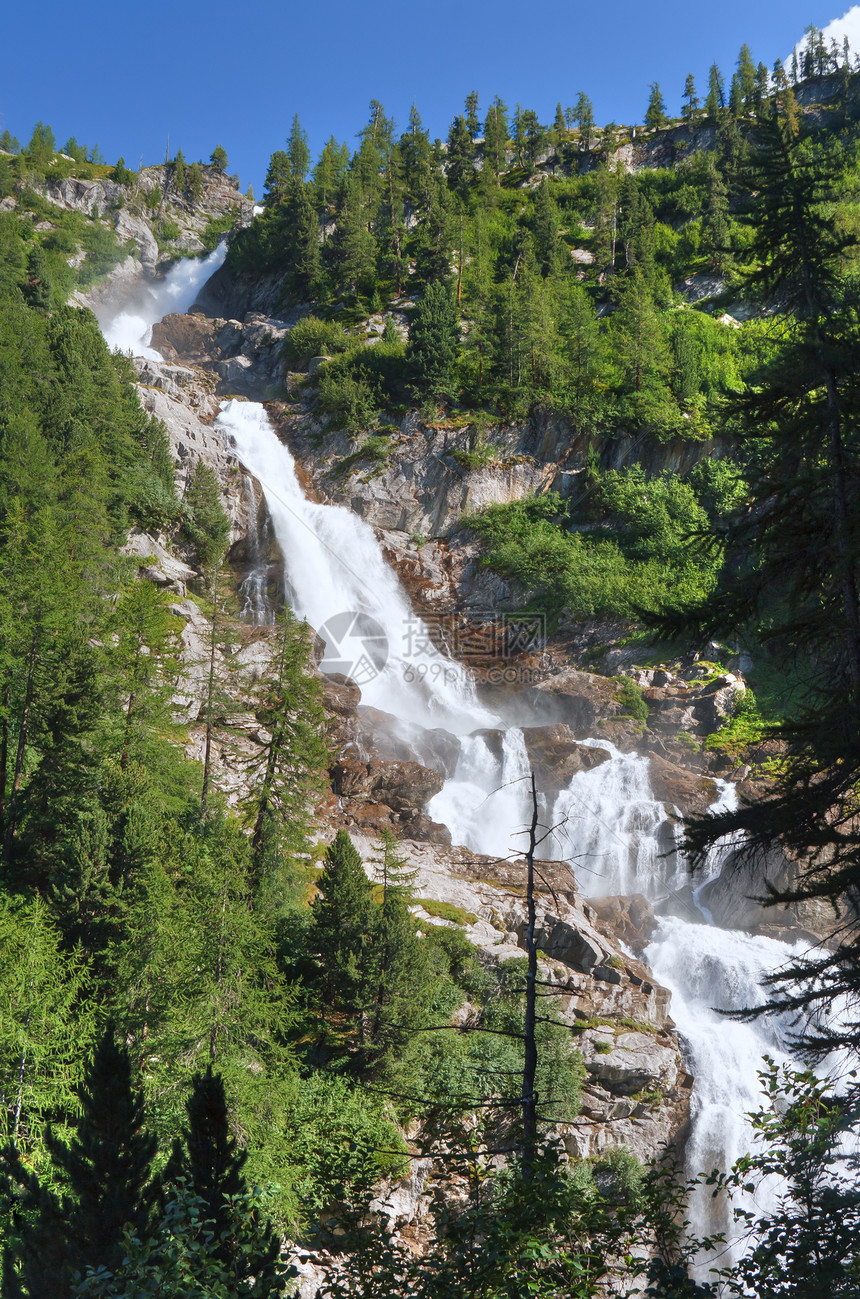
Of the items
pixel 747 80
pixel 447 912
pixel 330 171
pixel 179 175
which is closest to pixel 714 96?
pixel 747 80

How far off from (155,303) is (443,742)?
231 feet

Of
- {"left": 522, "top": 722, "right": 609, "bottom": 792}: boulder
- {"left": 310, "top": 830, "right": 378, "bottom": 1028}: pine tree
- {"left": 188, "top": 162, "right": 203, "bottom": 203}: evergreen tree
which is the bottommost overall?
{"left": 310, "top": 830, "right": 378, "bottom": 1028}: pine tree

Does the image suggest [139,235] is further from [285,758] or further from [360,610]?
[285,758]

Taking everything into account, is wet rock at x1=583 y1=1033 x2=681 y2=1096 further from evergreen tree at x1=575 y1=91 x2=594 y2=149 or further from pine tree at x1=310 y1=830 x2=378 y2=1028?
evergreen tree at x1=575 y1=91 x2=594 y2=149

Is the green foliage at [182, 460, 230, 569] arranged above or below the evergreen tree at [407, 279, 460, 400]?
below

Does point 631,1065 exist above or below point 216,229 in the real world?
below

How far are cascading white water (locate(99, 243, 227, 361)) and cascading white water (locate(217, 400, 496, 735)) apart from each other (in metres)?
31.7

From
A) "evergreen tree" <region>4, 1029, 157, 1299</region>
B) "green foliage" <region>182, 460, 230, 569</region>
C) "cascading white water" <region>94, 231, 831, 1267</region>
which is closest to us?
"evergreen tree" <region>4, 1029, 157, 1299</region>

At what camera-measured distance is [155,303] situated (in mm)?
83562

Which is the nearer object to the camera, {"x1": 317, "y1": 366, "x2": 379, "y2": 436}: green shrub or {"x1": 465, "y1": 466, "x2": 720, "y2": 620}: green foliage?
{"x1": 465, "y1": 466, "x2": 720, "y2": 620}: green foliage

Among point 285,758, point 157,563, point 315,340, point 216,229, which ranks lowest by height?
point 285,758

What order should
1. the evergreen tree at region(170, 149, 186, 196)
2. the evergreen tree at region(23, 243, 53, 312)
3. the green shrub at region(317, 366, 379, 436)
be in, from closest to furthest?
the evergreen tree at region(23, 243, 53, 312) < the green shrub at region(317, 366, 379, 436) < the evergreen tree at region(170, 149, 186, 196)

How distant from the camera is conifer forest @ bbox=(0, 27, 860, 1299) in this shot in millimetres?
7293

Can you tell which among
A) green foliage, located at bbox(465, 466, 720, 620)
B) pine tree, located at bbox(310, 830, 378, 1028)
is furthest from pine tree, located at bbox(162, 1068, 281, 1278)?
green foliage, located at bbox(465, 466, 720, 620)
